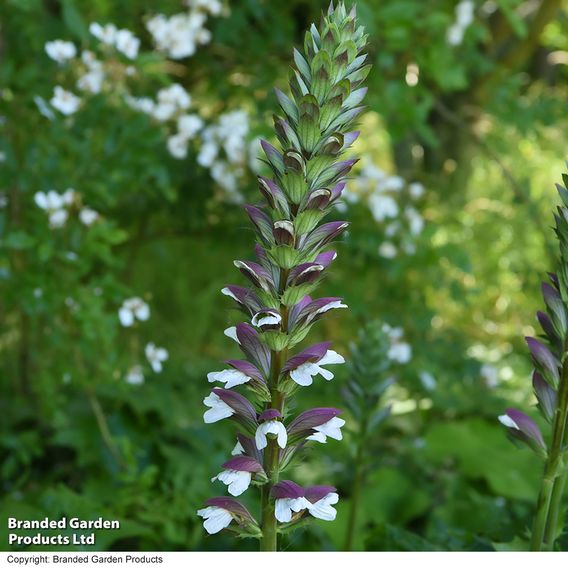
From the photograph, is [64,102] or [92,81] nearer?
[64,102]

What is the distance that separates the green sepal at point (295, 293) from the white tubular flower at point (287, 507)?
12.1 inches

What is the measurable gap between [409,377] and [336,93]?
2576 mm

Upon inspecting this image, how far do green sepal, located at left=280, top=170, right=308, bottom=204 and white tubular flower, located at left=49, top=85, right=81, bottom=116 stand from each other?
1.76 m

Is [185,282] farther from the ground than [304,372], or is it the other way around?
[185,282]

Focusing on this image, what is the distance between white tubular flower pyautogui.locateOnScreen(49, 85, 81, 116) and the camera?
2836 mm

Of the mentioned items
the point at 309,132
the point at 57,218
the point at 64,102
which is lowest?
the point at 309,132

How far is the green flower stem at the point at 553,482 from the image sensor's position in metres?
1.47

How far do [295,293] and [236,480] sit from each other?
0.30m

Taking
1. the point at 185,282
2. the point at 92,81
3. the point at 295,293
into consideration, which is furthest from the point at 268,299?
the point at 185,282

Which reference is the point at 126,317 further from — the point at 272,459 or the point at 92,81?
the point at 272,459

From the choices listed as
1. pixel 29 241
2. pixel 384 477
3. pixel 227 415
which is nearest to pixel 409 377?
pixel 384 477

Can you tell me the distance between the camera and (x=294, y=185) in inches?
50.3

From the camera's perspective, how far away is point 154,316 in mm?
4391

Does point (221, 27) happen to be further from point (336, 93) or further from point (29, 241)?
point (336, 93)
